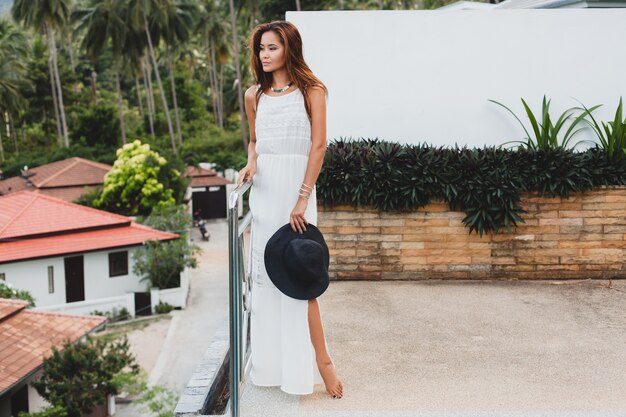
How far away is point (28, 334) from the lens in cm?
1524

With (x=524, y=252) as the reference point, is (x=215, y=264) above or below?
below

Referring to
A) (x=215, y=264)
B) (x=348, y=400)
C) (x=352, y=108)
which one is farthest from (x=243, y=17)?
(x=348, y=400)

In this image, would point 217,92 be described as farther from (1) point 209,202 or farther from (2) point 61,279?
(2) point 61,279

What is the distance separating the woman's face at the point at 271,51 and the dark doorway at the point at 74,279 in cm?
2173

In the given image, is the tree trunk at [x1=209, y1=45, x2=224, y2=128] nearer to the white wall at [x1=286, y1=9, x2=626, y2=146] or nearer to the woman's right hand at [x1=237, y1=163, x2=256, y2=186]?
the white wall at [x1=286, y1=9, x2=626, y2=146]

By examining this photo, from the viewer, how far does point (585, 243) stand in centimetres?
598

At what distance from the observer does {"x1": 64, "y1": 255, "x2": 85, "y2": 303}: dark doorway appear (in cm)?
2345

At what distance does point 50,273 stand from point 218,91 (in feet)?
133

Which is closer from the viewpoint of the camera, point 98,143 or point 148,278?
point 148,278

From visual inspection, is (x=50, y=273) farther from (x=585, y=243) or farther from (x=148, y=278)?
(x=585, y=243)

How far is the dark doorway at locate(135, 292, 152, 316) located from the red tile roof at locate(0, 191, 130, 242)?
3047 mm

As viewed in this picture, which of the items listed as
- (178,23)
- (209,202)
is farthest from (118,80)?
(209,202)

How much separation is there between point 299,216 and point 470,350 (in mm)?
1597

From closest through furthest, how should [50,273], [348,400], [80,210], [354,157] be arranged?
1. [348,400]
2. [354,157]
3. [50,273]
4. [80,210]
